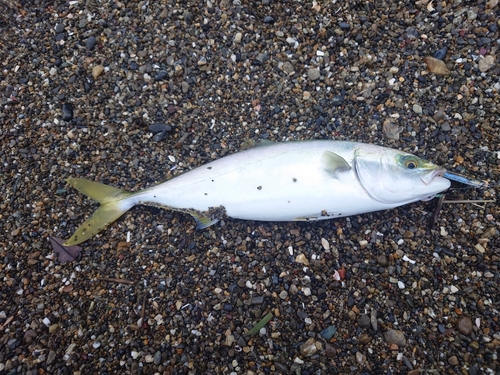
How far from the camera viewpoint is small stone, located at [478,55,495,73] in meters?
2.99

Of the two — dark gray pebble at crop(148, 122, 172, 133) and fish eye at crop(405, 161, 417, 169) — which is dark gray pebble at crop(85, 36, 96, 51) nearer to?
dark gray pebble at crop(148, 122, 172, 133)

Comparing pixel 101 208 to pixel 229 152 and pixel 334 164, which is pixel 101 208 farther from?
pixel 334 164

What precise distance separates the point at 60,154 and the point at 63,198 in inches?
17.0

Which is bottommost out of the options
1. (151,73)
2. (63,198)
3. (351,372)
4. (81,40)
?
(351,372)

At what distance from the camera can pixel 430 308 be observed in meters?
2.62

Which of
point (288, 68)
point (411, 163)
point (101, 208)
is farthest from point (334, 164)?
point (101, 208)

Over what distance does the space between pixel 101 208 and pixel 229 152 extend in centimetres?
124

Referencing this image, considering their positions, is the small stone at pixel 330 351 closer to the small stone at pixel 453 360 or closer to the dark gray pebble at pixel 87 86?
the small stone at pixel 453 360

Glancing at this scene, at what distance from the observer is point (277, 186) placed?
271 cm

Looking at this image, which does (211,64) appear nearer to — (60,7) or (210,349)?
(60,7)

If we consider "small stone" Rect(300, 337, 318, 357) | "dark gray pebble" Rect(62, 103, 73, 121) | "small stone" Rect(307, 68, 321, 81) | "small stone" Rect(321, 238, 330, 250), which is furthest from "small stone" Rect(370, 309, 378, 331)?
"dark gray pebble" Rect(62, 103, 73, 121)

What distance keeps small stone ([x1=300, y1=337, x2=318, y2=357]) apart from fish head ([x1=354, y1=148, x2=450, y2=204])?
48.9 inches

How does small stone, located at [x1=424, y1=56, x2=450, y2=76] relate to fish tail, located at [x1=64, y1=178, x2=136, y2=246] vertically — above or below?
above

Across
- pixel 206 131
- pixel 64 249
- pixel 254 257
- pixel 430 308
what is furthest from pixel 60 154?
pixel 430 308
